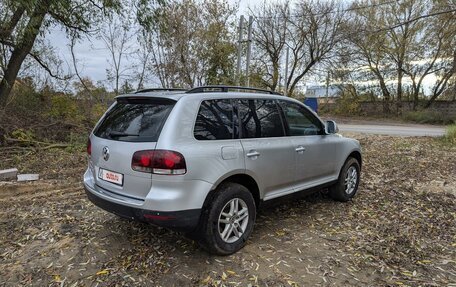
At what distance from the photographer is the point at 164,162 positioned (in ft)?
9.59

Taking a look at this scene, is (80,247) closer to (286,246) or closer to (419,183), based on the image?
(286,246)

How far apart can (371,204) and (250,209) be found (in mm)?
2434

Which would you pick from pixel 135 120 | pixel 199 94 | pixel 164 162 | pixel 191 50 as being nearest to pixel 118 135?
pixel 135 120

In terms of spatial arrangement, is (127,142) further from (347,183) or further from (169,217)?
(347,183)

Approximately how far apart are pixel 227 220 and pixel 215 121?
97 cm

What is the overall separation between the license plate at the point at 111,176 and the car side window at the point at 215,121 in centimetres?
81

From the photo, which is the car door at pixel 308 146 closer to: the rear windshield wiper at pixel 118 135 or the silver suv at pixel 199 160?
the silver suv at pixel 199 160

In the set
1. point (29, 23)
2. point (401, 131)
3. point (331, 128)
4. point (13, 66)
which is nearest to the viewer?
point (331, 128)

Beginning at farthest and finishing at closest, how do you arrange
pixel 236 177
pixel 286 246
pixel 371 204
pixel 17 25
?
pixel 17 25 → pixel 371 204 → pixel 286 246 → pixel 236 177

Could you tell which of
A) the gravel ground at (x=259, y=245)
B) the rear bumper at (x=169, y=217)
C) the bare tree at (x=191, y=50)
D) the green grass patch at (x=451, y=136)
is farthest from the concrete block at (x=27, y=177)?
the green grass patch at (x=451, y=136)

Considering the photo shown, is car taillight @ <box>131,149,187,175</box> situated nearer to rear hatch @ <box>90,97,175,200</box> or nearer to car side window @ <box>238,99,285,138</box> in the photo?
rear hatch @ <box>90,97,175,200</box>

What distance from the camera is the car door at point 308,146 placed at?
415 centimetres

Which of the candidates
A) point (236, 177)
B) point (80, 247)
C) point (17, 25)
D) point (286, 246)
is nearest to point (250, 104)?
point (236, 177)

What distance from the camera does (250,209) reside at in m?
3.58
